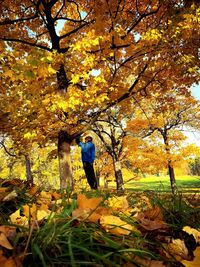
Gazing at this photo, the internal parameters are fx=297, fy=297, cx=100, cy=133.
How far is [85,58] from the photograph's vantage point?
7.99 meters

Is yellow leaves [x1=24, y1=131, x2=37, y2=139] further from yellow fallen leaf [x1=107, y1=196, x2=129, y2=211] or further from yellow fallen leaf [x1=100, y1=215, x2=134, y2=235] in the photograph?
yellow fallen leaf [x1=100, y1=215, x2=134, y2=235]

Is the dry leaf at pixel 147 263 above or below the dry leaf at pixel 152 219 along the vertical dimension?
below

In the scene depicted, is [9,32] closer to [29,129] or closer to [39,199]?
[29,129]

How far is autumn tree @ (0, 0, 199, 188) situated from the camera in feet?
24.4

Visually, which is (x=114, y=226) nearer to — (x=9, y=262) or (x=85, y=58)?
(x=9, y=262)

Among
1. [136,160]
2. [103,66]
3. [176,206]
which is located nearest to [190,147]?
[136,160]

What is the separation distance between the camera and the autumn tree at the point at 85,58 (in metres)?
7.45

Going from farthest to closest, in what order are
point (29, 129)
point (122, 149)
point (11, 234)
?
point (122, 149) < point (29, 129) < point (11, 234)

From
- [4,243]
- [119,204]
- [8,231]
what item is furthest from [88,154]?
[4,243]

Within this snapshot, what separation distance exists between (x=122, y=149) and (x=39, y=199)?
23295 mm

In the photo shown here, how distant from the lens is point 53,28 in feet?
32.2

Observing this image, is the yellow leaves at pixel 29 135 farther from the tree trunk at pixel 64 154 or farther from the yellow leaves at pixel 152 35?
the yellow leaves at pixel 152 35

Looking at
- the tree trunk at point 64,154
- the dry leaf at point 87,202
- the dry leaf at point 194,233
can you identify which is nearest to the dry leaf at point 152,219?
the dry leaf at point 194,233

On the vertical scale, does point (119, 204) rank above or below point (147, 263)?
above
